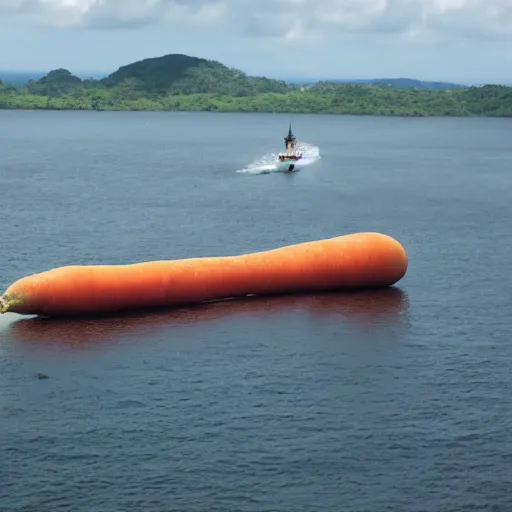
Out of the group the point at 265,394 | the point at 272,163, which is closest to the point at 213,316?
the point at 265,394

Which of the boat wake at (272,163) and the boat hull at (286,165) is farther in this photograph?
the boat wake at (272,163)

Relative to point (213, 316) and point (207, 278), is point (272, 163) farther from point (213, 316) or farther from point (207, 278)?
point (213, 316)

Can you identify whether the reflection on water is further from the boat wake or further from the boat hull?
the boat wake

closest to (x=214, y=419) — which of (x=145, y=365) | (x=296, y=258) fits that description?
(x=145, y=365)

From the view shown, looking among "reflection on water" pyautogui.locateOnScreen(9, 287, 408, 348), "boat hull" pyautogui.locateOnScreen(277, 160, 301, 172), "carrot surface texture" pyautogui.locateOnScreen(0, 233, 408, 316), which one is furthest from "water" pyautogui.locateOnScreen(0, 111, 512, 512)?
"boat hull" pyautogui.locateOnScreen(277, 160, 301, 172)

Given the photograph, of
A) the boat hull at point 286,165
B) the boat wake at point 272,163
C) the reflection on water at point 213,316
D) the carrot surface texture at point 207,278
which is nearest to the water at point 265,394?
the reflection on water at point 213,316

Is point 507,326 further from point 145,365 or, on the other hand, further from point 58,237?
point 58,237

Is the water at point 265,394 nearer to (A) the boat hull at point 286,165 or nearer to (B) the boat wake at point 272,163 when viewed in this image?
(A) the boat hull at point 286,165
